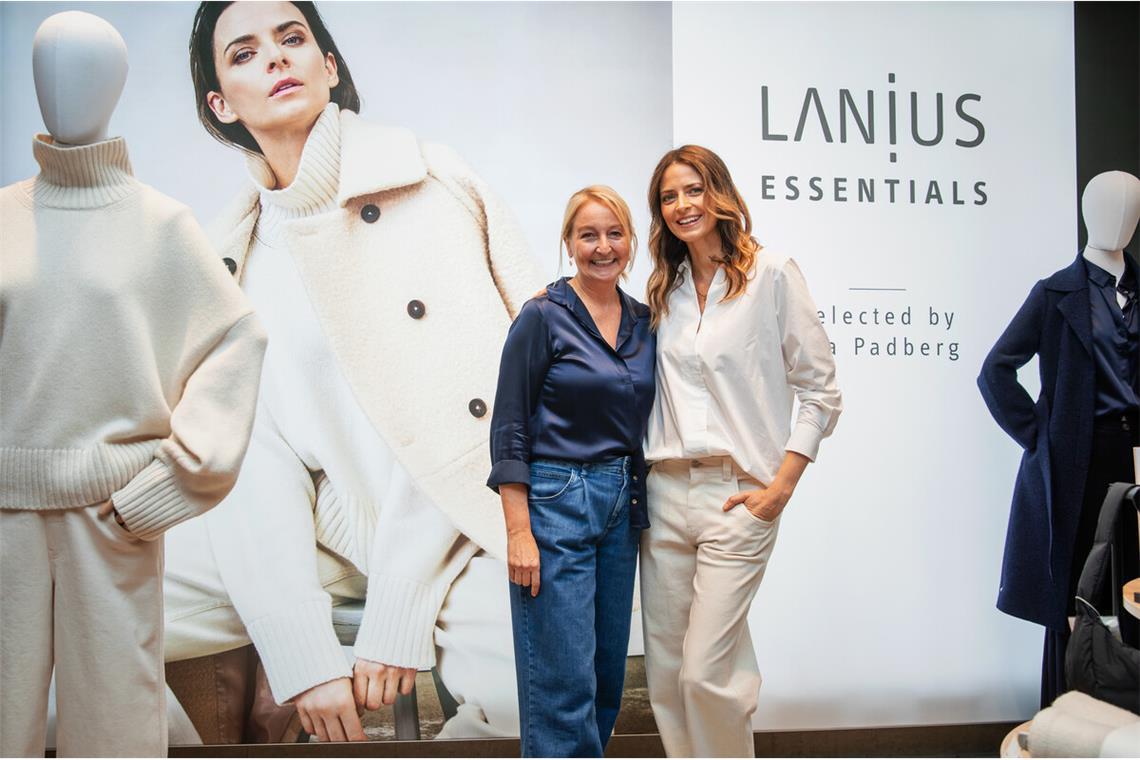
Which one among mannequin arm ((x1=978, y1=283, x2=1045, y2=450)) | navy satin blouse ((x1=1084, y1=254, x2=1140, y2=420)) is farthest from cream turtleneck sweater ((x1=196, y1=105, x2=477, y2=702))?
navy satin blouse ((x1=1084, y1=254, x2=1140, y2=420))

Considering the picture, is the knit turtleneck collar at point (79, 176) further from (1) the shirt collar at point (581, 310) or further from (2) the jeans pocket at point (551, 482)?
(2) the jeans pocket at point (551, 482)

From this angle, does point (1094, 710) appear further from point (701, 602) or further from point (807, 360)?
point (807, 360)

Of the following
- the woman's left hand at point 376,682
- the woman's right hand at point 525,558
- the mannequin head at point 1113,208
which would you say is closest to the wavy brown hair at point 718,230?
the woman's right hand at point 525,558

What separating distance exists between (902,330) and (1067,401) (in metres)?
0.57

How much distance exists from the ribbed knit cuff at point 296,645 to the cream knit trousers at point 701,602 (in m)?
1.23

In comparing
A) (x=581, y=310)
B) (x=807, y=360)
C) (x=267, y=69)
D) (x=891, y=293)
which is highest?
(x=267, y=69)

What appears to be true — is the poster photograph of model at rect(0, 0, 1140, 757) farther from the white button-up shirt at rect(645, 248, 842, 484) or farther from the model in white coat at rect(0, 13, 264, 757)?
the model in white coat at rect(0, 13, 264, 757)

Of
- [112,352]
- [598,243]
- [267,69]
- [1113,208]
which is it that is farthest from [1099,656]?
[267,69]

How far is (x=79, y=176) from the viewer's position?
2037mm

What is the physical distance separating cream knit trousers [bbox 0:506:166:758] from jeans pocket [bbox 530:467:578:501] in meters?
0.83

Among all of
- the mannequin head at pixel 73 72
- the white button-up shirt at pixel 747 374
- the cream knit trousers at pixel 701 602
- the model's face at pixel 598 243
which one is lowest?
the cream knit trousers at pixel 701 602

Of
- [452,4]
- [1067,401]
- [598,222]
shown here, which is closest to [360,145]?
[452,4]

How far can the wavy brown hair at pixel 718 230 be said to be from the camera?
234 cm

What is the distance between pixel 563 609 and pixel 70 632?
981mm
